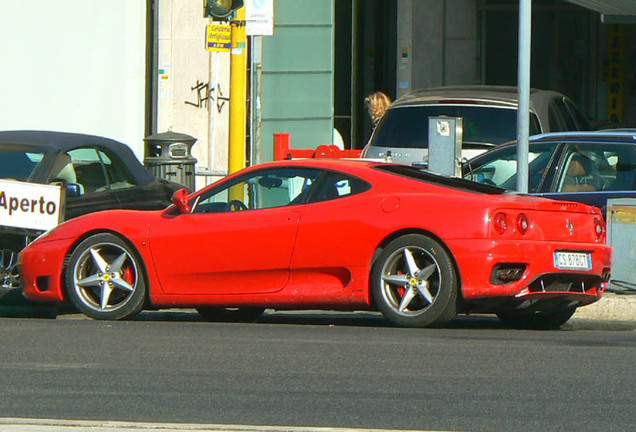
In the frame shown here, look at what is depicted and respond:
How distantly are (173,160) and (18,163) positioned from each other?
474cm

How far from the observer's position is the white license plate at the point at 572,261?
10.5 meters

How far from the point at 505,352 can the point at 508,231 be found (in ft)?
4.10

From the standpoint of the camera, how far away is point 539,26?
3058 centimetres

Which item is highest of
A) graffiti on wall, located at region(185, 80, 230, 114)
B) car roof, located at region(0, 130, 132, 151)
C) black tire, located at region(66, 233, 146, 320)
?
graffiti on wall, located at region(185, 80, 230, 114)

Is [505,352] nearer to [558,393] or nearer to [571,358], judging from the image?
[571,358]

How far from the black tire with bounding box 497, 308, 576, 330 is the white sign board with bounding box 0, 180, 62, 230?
3682mm

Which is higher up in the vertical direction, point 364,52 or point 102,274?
point 364,52

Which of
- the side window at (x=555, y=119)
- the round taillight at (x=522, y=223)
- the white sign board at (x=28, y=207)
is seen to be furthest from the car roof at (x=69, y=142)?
the side window at (x=555, y=119)

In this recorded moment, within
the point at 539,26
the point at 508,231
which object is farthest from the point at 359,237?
the point at 539,26

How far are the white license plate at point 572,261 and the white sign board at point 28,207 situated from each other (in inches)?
164

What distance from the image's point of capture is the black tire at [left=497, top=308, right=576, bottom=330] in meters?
11.5

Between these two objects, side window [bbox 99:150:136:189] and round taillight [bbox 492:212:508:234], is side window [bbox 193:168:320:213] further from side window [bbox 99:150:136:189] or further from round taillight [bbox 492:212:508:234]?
side window [bbox 99:150:136:189]

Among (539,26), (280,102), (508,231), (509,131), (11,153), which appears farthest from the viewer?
(539,26)

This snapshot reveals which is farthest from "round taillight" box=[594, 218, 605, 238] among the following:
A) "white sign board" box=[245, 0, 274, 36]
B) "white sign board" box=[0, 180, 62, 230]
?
"white sign board" box=[245, 0, 274, 36]
